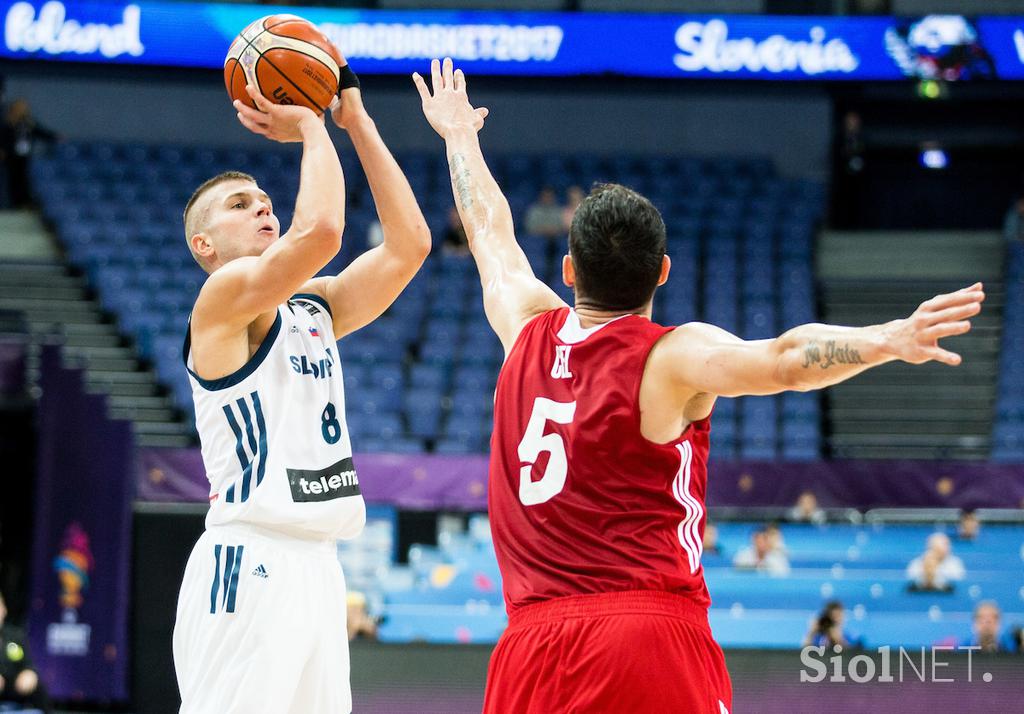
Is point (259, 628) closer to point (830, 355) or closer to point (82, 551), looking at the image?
point (830, 355)

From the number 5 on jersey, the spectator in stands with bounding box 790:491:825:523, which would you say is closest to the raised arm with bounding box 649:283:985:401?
the number 5 on jersey

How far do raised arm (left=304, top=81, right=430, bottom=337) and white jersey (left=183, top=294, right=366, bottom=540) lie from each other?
0.34 m

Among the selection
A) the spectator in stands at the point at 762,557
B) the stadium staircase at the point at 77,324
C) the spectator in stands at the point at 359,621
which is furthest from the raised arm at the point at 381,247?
the stadium staircase at the point at 77,324

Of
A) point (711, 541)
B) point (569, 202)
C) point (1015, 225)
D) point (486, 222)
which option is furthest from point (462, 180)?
point (1015, 225)

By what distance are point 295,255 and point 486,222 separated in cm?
61

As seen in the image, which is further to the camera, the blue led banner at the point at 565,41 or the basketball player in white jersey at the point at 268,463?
the blue led banner at the point at 565,41

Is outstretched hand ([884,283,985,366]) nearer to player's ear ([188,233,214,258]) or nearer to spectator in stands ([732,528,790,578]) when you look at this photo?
player's ear ([188,233,214,258])

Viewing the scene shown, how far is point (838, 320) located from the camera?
17625 millimetres

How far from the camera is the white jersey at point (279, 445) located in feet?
12.9

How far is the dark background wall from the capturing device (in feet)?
67.3

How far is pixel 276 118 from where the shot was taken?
4.09m

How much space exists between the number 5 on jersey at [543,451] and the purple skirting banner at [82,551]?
7.60 meters

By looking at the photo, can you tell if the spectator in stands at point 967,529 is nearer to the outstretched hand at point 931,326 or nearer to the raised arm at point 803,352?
the raised arm at point 803,352

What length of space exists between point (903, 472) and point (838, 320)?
4.59 metres
